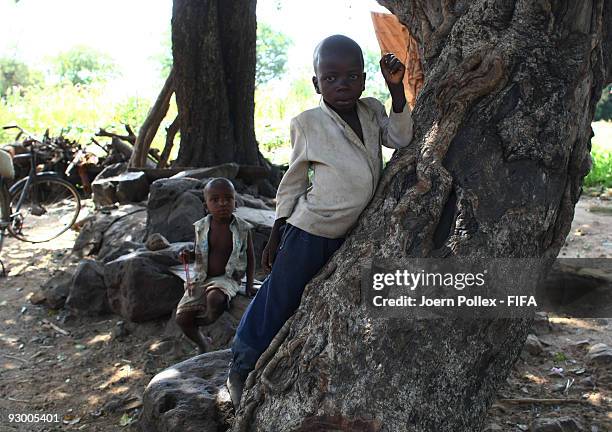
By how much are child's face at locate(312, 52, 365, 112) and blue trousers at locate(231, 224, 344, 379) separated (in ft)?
1.63

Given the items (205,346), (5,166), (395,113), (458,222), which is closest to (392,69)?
(395,113)

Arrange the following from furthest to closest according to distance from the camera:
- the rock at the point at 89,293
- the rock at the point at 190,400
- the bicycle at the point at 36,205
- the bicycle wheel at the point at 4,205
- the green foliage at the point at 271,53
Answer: the green foliage at the point at 271,53 < the bicycle at the point at 36,205 < the bicycle wheel at the point at 4,205 < the rock at the point at 89,293 < the rock at the point at 190,400

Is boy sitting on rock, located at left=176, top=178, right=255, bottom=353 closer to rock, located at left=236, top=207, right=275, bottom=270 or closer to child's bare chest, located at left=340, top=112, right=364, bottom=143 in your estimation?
rock, located at left=236, top=207, right=275, bottom=270

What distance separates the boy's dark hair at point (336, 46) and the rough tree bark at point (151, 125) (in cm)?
635

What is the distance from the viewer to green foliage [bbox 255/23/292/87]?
5194cm

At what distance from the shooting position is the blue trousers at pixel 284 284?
2422 millimetres

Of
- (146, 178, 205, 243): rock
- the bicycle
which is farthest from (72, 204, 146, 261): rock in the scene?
the bicycle

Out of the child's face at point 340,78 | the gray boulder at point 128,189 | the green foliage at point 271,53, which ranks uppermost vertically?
the green foliage at point 271,53

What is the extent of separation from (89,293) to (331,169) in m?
3.73

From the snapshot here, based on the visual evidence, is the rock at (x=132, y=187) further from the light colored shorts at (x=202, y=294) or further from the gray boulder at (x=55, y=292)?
the light colored shorts at (x=202, y=294)

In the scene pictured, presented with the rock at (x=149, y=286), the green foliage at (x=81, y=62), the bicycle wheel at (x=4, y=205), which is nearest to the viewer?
the rock at (x=149, y=286)

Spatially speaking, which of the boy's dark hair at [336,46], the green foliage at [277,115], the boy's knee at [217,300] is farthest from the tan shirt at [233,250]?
the green foliage at [277,115]

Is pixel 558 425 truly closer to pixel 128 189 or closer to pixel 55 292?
pixel 55 292

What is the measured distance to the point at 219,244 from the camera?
160 inches
